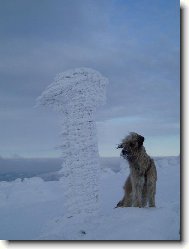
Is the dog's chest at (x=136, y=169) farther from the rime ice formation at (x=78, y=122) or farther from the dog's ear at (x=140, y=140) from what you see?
the rime ice formation at (x=78, y=122)

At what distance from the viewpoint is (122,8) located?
2.95 m

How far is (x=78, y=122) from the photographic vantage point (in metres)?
2.92

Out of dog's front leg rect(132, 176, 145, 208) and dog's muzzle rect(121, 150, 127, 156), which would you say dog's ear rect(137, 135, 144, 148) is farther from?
dog's front leg rect(132, 176, 145, 208)

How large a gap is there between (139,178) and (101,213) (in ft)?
1.16

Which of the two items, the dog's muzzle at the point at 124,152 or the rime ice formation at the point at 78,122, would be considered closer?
the dog's muzzle at the point at 124,152

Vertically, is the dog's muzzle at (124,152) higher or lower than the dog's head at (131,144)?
lower

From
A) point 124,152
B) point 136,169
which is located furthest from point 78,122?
point 136,169

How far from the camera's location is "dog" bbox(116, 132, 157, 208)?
271 centimetres

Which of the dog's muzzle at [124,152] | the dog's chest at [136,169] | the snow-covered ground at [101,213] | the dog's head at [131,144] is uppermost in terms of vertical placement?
the dog's head at [131,144]

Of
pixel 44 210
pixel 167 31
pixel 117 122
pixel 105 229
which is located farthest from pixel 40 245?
pixel 167 31

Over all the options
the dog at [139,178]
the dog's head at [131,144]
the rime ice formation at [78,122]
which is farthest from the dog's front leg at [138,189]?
the rime ice formation at [78,122]

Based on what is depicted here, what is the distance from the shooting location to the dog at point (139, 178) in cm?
271

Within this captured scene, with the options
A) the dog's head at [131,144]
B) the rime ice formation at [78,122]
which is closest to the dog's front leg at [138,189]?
the dog's head at [131,144]

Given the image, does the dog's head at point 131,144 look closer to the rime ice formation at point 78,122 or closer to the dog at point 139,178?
the dog at point 139,178
